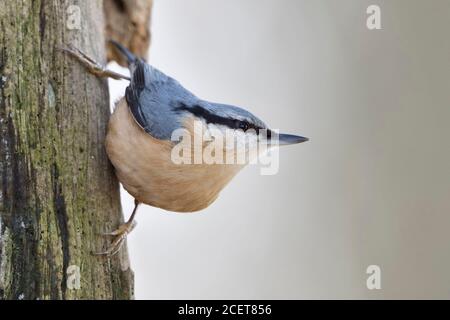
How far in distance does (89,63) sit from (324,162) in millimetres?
2894

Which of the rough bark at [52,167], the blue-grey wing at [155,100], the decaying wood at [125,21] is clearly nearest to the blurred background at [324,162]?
the decaying wood at [125,21]

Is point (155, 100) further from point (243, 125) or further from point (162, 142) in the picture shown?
point (243, 125)

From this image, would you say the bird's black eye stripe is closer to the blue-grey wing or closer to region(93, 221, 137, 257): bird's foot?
the blue-grey wing

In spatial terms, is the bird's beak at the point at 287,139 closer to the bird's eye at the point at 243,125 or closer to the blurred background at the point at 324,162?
the bird's eye at the point at 243,125

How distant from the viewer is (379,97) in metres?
5.11

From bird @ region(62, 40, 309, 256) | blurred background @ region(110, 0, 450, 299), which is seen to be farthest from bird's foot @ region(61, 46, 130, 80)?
blurred background @ region(110, 0, 450, 299)

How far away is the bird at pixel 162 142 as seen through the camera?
8.71 feet

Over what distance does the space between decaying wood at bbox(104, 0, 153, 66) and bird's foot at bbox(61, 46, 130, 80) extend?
4.29ft

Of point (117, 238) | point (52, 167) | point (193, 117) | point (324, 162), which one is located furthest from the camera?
point (324, 162)

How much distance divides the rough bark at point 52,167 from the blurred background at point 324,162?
2570 mm

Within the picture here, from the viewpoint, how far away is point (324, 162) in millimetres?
5195

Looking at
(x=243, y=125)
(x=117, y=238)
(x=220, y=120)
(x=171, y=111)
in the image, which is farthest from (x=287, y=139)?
(x=117, y=238)

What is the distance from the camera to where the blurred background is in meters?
4.92

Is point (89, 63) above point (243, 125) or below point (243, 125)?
above
